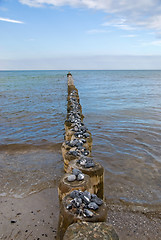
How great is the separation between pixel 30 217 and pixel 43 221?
297 mm

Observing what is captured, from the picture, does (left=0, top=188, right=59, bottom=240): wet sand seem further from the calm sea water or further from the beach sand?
the calm sea water

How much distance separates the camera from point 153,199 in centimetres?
462

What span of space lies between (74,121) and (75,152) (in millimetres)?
2680

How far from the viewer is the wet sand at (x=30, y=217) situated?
11.5 feet

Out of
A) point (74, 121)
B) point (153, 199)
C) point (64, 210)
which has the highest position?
point (74, 121)

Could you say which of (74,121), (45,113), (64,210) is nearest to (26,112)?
(45,113)

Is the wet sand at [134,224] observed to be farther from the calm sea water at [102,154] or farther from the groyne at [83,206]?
the groyne at [83,206]

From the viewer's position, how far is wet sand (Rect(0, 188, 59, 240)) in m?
3.52

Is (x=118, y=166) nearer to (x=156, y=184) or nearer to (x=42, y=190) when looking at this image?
(x=156, y=184)

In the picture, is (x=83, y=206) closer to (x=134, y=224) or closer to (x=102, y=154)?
(x=134, y=224)

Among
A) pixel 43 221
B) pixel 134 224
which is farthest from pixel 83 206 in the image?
pixel 134 224

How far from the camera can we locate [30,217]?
392 cm

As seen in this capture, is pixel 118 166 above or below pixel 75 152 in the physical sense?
below

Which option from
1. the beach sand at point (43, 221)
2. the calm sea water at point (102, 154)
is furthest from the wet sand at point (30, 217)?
the calm sea water at point (102, 154)
